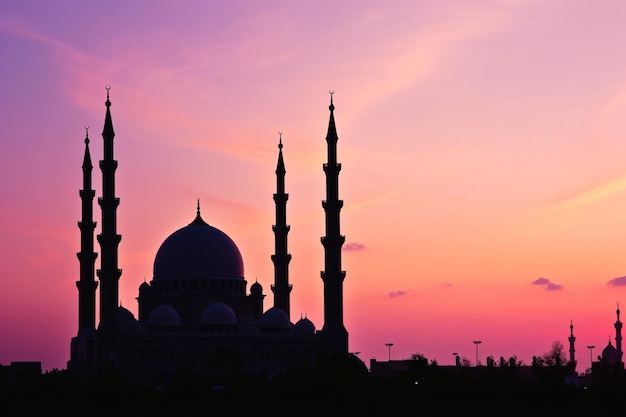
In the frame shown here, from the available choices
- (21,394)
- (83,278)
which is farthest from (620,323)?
(21,394)

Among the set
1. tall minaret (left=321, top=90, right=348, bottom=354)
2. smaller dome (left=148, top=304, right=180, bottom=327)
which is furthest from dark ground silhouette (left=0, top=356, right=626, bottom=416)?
smaller dome (left=148, top=304, right=180, bottom=327)

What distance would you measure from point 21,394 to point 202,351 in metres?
23.4

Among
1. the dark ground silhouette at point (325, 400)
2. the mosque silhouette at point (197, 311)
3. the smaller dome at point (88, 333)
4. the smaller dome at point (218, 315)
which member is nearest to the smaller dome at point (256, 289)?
the mosque silhouette at point (197, 311)

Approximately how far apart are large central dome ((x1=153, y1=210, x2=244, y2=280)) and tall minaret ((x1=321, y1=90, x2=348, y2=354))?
33.2 feet

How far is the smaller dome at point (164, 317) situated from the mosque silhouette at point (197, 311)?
0.22 feet

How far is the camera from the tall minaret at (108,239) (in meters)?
85.9

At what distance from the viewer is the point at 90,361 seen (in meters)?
87.3

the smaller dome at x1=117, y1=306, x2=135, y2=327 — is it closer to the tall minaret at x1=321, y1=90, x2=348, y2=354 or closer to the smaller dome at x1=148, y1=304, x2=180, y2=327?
the smaller dome at x1=148, y1=304, x2=180, y2=327

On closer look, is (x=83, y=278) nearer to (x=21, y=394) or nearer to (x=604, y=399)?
(x=21, y=394)

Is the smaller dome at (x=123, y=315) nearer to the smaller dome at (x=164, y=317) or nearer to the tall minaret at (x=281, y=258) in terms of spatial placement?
the smaller dome at (x=164, y=317)

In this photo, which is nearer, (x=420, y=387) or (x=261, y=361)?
(x=420, y=387)

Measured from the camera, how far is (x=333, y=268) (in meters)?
87.8

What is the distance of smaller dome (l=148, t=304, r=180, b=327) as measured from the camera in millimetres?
90312

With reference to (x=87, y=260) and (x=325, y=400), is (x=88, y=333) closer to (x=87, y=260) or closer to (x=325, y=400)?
(x=87, y=260)
